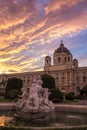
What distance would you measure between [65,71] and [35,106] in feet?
278

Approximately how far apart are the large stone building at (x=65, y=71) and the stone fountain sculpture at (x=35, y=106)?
80.6m

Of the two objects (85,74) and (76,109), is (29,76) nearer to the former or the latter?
(85,74)

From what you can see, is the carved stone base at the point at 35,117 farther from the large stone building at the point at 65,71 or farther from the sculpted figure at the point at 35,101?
the large stone building at the point at 65,71

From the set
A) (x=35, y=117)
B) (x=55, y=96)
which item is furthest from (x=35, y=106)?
(x=55, y=96)

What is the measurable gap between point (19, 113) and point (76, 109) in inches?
318

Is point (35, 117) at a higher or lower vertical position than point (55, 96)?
lower

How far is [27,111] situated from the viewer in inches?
607

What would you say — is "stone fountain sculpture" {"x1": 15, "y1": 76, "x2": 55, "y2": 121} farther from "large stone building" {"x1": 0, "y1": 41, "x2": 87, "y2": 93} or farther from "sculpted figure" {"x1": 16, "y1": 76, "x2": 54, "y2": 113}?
"large stone building" {"x1": 0, "y1": 41, "x2": 87, "y2": 93}

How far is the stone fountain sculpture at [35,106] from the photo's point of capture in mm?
15297

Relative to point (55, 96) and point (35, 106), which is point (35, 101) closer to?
point (35, 106)

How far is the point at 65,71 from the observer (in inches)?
3927

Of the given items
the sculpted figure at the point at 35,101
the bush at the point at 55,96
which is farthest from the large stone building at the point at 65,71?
the sculpted figure at the point at 35,101

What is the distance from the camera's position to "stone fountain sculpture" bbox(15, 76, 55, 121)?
15297mm

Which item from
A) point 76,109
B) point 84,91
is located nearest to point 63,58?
point 84,91
